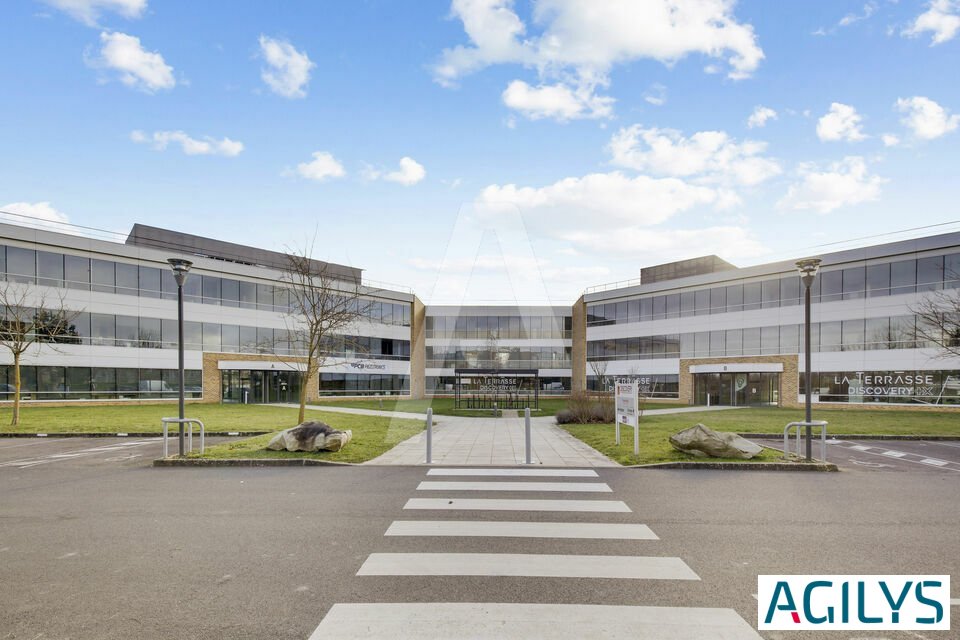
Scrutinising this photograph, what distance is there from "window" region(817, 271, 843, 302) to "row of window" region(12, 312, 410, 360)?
30050 mm

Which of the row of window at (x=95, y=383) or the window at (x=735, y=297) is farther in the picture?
the window at (x=735, y=297)

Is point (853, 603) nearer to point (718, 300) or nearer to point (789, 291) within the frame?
point (789, 291)

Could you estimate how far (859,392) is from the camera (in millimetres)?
32094

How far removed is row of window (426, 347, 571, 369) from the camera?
51.4 m

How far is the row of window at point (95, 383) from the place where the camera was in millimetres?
28900

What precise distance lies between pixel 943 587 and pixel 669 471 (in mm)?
5801

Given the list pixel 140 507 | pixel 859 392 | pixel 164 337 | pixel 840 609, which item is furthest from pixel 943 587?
pixel 164 337

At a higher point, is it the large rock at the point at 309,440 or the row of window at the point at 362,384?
the large rock at the point at 309,440

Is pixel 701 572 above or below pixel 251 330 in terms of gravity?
below

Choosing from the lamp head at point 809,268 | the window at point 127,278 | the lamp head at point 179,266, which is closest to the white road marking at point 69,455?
the lamp head at point 179,266

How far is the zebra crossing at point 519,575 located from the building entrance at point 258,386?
33.3 m

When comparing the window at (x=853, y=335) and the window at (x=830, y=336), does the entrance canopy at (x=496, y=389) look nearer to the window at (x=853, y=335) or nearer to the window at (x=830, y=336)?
the window at (x=830, y=336)

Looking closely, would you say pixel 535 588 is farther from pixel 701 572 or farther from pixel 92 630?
pixel 92 630

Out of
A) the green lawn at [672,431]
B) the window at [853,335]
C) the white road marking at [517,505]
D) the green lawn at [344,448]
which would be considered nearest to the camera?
the white road marking at [517,505]
